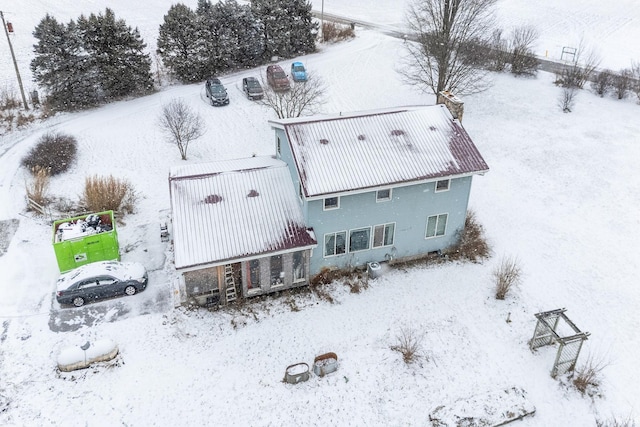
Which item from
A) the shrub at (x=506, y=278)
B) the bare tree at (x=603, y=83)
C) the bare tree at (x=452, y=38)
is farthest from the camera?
the bare tree at (x=603, y=83)

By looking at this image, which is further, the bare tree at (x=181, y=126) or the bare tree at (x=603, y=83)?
the bare tree at (x=603, y=83)

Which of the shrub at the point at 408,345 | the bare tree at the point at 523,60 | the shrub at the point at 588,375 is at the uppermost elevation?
the bare tree at the point at 523,60

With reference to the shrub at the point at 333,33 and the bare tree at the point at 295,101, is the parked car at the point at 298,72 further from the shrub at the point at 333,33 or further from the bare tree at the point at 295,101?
the shrub at the point at 333,33

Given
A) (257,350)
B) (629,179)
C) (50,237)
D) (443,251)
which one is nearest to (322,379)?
(257,350)

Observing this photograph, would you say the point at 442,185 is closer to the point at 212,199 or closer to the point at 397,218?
the point at 397,218

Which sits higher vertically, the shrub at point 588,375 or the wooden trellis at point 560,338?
the wooden trellis at point 560,338

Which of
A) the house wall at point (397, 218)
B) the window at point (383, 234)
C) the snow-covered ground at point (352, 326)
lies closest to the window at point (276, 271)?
the snow-covered ground at point (352, 326)

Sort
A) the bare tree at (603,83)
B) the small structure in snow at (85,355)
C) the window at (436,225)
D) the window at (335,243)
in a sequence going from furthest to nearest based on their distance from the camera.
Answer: the bare tree at (603,83) → the window at (436,225) → the window at (335,243) → the small structure in snow at (85,355)
